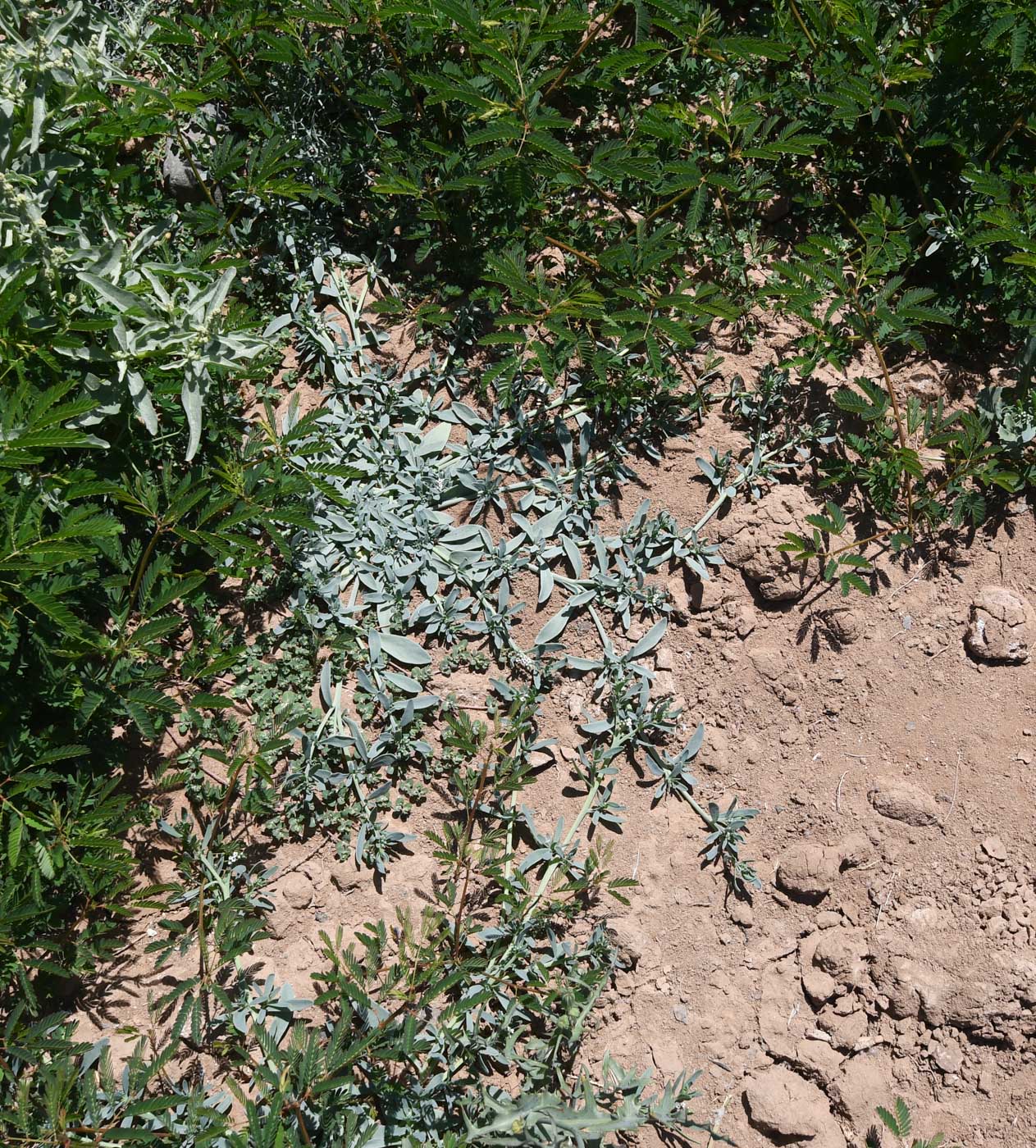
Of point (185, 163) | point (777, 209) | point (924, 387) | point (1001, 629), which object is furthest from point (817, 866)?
point (185, 163)

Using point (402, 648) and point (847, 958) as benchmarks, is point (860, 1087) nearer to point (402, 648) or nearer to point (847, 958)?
point (847, 958)

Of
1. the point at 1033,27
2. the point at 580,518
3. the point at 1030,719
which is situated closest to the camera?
the point at 1033,27

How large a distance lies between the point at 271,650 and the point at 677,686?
1.52 metres

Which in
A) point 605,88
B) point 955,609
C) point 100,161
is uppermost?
point 605,88

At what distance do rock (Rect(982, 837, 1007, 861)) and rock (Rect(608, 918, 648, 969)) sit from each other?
1.22 meters

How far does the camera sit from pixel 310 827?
339cm

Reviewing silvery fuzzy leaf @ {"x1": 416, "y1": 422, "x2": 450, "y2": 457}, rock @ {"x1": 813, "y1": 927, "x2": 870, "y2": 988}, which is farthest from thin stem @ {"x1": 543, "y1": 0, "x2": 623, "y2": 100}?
rock @ {"x1": 813, "y1": 927, "x2": 870, "y2": 988}

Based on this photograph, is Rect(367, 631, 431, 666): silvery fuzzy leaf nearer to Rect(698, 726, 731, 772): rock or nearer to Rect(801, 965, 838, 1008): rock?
Rect(698, 726, 731, 772): rock

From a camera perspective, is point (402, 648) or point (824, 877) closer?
point (824, 877)

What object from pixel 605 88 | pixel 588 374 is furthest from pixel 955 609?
pixel 605 88

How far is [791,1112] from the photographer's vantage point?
10.4 feet

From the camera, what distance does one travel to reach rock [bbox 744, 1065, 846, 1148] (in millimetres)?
3158

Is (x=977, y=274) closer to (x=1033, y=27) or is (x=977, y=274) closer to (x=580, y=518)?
(x=1033, y=27)

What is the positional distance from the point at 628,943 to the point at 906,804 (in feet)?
3.58
